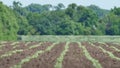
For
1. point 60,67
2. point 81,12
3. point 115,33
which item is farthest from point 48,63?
point 81,12

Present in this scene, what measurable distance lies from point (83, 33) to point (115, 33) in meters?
6.50

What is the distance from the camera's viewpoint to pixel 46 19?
118688 mm

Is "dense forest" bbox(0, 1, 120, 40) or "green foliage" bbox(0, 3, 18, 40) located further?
"dense forest" bbox(0, 1, 120, 40)

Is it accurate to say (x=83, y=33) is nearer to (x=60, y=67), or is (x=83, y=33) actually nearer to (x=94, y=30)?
(x=94, y=30)

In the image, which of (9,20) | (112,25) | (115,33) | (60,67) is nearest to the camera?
(60,67)

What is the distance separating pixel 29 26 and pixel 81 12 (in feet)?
59.8

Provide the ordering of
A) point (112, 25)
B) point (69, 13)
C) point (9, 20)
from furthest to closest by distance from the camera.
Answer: point (69, 13) → point (112, 25) → point (9, 20)

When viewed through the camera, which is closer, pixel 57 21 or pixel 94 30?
pixel 94 30

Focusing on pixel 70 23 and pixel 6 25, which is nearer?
pixel 6 25

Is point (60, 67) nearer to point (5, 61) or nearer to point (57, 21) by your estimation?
point (5, 61)

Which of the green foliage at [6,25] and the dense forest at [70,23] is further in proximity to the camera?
the dense forest at [70,23]

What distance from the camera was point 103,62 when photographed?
80.4 feet

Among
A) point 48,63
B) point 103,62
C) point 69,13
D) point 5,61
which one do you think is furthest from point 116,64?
point 69,13

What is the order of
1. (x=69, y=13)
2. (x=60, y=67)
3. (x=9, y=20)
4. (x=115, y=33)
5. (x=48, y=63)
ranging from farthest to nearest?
(x=69, y=13) → (x=115, y=33) → (x=9, y=20) → (x=48, y=63) → (x=60, y=67)
